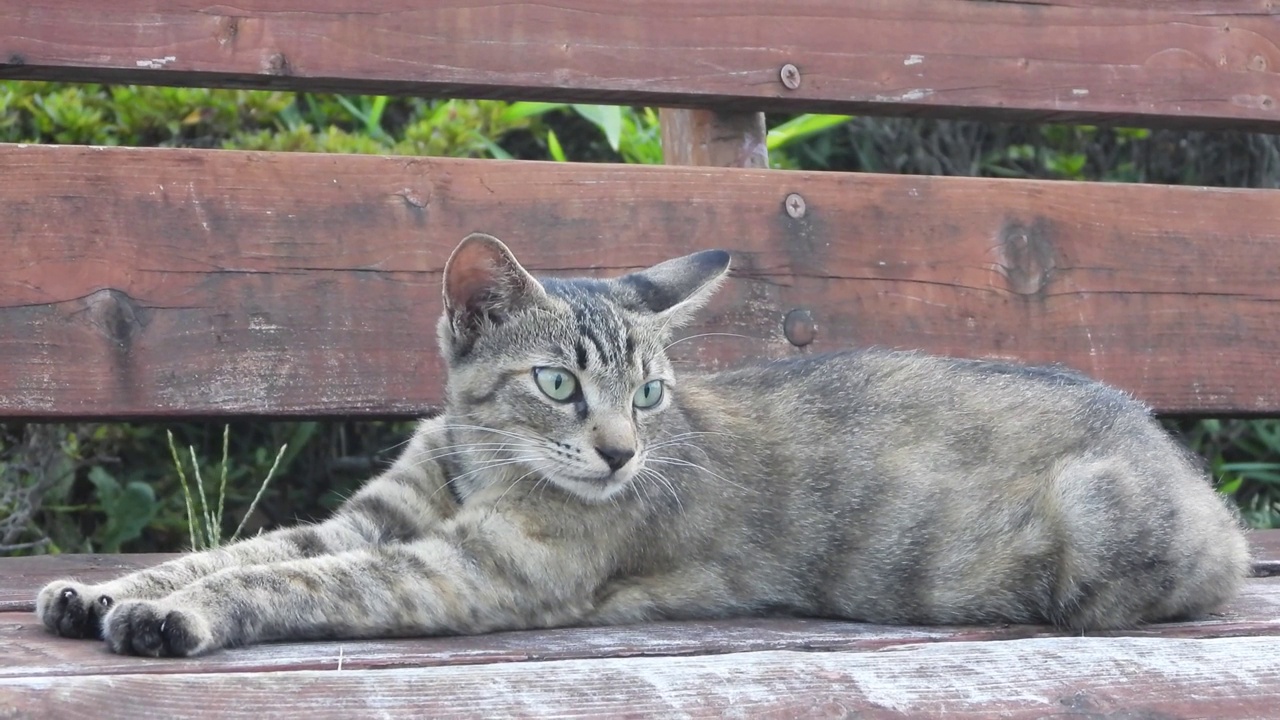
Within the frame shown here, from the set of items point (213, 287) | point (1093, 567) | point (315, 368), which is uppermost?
point (213, 287)

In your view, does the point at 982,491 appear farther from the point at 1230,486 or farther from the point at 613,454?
the point at 1230,486

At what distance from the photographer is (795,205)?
13.5 feet

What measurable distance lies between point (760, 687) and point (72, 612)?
50.3 inches

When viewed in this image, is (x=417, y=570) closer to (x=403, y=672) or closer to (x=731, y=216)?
(x=403, y=672)

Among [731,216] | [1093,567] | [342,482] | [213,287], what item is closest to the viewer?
[1093,567]

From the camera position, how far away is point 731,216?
13.4ft

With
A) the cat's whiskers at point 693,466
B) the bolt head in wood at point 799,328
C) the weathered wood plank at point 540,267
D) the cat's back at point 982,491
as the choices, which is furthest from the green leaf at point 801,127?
the cat's whiskers at point 693,466

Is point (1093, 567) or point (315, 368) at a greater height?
point (315, 368)

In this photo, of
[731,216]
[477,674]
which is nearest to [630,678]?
[477,674]

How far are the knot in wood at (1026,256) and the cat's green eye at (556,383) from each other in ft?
5.35

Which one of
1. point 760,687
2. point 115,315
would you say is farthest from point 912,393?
point 115,315

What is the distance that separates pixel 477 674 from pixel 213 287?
174 centimetres

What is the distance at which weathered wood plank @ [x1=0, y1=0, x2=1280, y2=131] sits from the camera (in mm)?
3607

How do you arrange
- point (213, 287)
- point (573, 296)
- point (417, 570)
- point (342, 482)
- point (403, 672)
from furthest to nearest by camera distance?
point (342, 482)
point (213, 287)
point (573, 296)
point (417, 570)
point (403, 672)
